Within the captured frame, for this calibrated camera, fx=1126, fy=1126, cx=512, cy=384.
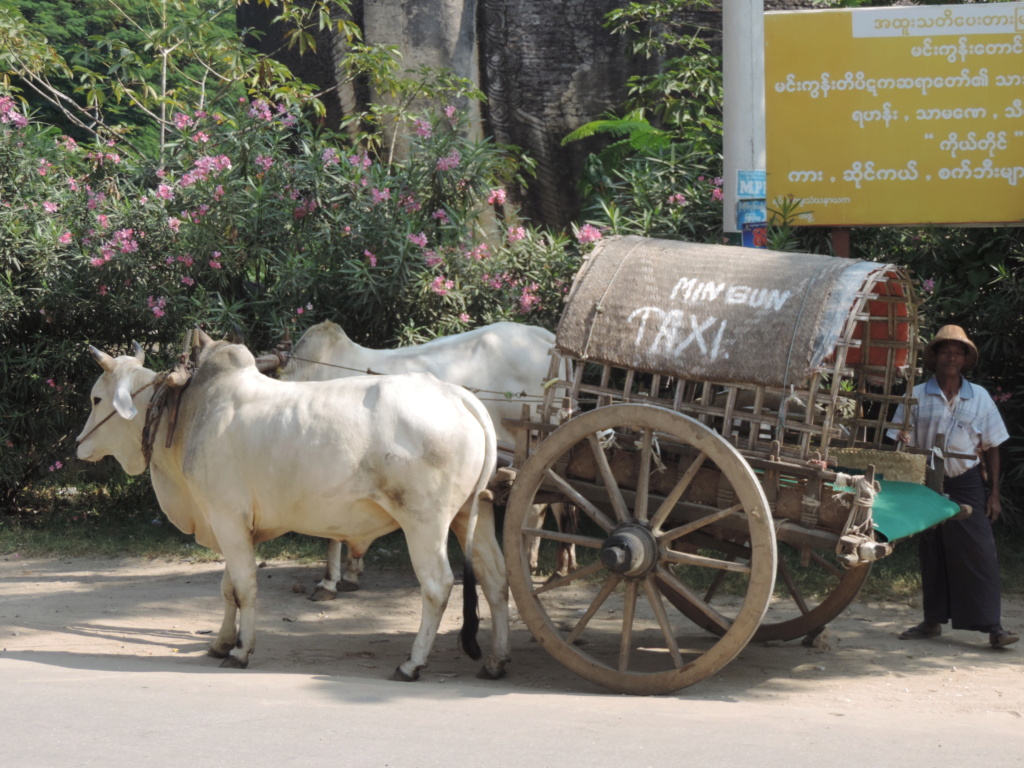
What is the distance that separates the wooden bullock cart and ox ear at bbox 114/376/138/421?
187 cm

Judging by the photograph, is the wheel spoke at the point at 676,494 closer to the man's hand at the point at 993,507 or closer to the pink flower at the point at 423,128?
the man's hand at the point at 993,507

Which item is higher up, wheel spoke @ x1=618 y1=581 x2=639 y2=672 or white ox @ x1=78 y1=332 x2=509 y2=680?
white ox @ x1=78 y1=332 x2=509 y2=680

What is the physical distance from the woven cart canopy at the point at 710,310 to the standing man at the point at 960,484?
137cm

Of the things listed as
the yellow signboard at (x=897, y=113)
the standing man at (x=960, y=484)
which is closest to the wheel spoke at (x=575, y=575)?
the standing man at (x=960, y=484)

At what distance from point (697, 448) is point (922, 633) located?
2347 millimetres

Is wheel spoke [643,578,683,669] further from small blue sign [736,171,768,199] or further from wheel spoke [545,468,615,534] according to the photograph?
small blue sign [736,171,768,199]

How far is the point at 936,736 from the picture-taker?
402 centimetres

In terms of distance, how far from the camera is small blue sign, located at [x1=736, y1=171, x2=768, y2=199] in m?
6.75

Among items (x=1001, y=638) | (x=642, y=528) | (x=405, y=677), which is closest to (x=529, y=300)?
(x=642, y=528)

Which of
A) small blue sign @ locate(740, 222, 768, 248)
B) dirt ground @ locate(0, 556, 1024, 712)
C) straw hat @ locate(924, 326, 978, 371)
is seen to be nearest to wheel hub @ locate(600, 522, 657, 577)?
dirt ground @ locate(0, 556, 1024, 712)

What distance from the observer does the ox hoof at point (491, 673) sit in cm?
521

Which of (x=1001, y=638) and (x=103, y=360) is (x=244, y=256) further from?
(x=1001, y=638)

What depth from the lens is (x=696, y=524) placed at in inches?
185

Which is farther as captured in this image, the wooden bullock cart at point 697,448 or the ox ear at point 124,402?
the ox ear at point 124,402
